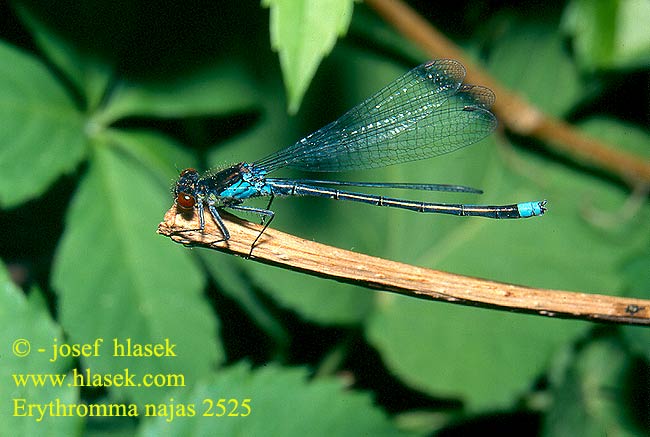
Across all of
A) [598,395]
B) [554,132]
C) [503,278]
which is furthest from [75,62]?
[598,395]

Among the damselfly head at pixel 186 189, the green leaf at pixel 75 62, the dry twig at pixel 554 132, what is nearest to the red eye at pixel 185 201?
the damselfly head at pixel 186 189

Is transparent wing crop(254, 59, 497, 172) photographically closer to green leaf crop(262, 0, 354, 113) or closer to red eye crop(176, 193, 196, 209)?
red eye crop(176, 193, 196, 209)

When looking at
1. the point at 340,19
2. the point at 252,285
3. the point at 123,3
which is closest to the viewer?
the point at 340,19

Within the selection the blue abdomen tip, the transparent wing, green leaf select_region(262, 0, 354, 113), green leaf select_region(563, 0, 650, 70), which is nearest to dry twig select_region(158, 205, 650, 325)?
green leaf select_region(262, 0, 354, 113)

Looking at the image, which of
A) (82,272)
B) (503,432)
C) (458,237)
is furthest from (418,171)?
(82,272)

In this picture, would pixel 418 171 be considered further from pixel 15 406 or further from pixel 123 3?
pixel 15 406

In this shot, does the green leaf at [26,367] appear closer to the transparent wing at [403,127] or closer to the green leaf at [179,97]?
the green leaf at [179,97]

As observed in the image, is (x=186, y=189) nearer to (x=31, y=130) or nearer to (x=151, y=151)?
(x=151, y=151)
